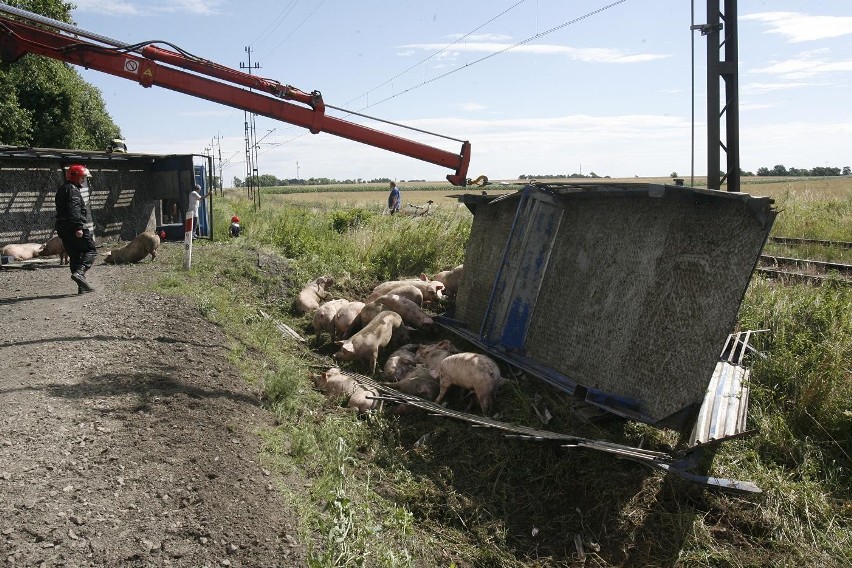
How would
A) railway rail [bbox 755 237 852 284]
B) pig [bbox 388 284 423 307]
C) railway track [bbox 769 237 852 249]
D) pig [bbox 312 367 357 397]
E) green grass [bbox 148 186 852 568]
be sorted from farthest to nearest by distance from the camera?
railway track [bbox 769 237 852 249], pig [bbox 388 284 423 307], railway rail [bbox 755 237 852 284], pig [bbox 312 367 357 397], green grass [bbox 148 186 852 568]

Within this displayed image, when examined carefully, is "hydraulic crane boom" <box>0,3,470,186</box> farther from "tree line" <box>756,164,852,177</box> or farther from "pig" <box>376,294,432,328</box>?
"tree line" <box>756,164,852,177</box>

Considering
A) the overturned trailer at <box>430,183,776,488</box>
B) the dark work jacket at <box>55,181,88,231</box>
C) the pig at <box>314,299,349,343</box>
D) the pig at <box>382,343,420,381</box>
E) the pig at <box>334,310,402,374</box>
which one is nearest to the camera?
the overturned trailer at <box>430,183,776,488</box>

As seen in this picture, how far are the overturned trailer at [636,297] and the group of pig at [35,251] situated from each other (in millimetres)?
9903

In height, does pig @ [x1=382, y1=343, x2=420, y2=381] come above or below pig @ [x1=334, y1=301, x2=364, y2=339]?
below

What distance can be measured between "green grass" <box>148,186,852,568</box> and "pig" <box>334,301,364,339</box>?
4.16ft

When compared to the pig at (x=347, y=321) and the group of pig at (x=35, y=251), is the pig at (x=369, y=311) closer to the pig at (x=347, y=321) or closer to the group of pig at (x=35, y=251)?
the pig at (x=347, y=321)

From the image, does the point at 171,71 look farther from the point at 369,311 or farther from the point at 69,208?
the point at 369,311

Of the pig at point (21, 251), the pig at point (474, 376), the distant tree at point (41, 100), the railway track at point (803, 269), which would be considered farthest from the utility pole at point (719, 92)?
the distant tree at point (41, 100)

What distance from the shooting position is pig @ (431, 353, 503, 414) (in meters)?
7.92

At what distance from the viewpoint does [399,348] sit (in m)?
10.3

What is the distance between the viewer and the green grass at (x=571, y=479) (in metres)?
5.70

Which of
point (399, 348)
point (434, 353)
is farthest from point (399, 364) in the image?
point (399, 348)

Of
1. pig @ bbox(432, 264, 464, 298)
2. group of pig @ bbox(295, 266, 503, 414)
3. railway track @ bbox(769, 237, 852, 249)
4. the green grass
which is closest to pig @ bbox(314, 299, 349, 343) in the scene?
group of pig @ bbox(295, 266, 503, 414)

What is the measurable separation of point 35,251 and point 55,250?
0.60 meters
